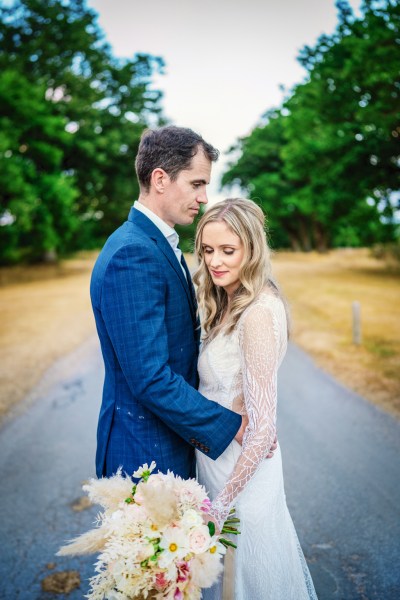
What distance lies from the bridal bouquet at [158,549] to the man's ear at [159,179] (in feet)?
4.43

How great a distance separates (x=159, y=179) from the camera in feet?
7.50

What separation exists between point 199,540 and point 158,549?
148 mm

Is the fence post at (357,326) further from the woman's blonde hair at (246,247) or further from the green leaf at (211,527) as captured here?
the green leaf at (211,527)

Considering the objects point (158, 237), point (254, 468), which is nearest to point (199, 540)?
point (254, 468)

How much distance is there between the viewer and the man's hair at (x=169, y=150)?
7.36 ft

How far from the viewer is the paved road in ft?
11.2

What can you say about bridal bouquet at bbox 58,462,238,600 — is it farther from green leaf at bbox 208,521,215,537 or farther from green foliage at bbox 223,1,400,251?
green foliage at bbox 223,1,400,251

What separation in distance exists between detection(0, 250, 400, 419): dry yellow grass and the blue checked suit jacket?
5.30 m

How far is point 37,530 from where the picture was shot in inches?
158

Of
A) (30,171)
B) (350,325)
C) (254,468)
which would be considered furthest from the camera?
(30,171)

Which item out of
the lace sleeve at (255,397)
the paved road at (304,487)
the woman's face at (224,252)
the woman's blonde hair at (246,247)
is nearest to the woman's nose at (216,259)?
the woman's face at (224,252)

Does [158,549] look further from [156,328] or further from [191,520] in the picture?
[156,328]

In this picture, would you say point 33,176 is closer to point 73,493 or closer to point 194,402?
point 73,493

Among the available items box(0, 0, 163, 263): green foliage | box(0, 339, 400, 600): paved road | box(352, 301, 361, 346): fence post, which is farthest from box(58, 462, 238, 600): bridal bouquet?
box(0, 0, 163, 263): green foliage
